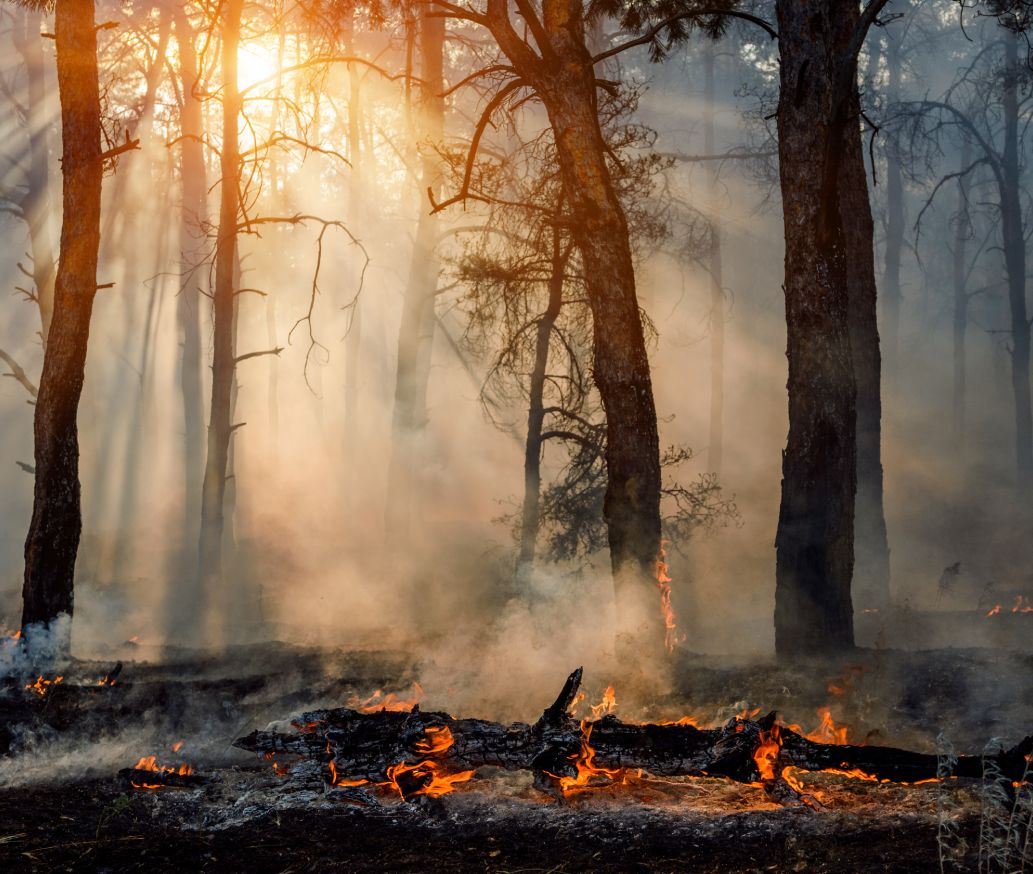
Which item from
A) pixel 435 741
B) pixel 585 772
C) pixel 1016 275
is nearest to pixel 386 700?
pixel 435 741

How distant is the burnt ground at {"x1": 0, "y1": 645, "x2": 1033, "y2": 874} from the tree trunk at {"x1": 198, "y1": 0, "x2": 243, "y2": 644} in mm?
7216

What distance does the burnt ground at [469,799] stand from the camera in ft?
17.8

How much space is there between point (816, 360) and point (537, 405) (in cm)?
606

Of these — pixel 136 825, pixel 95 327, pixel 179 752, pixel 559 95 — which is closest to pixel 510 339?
pixel 559 95

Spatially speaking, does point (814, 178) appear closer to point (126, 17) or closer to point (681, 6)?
point (681, 6)

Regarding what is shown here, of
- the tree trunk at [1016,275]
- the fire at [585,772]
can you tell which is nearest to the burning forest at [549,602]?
the fire at [585,772]

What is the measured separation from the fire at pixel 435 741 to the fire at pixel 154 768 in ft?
5.83

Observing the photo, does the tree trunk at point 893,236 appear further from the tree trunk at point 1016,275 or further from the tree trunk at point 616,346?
the tree trunk at point 616,346

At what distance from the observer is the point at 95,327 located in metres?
34.7

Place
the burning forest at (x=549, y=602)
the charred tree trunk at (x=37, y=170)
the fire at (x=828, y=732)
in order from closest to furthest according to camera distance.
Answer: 1. the burning forest at (x=549, y=602)
2. the fire at (x=828, y=732)
3. the charred tree trunk at (x=37, y=170)

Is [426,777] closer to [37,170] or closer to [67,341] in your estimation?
[67,341]

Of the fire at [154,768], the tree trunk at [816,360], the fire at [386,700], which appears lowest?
the fire at [154,768]

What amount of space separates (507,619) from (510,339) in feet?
16.8

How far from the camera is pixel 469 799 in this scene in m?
6.55
